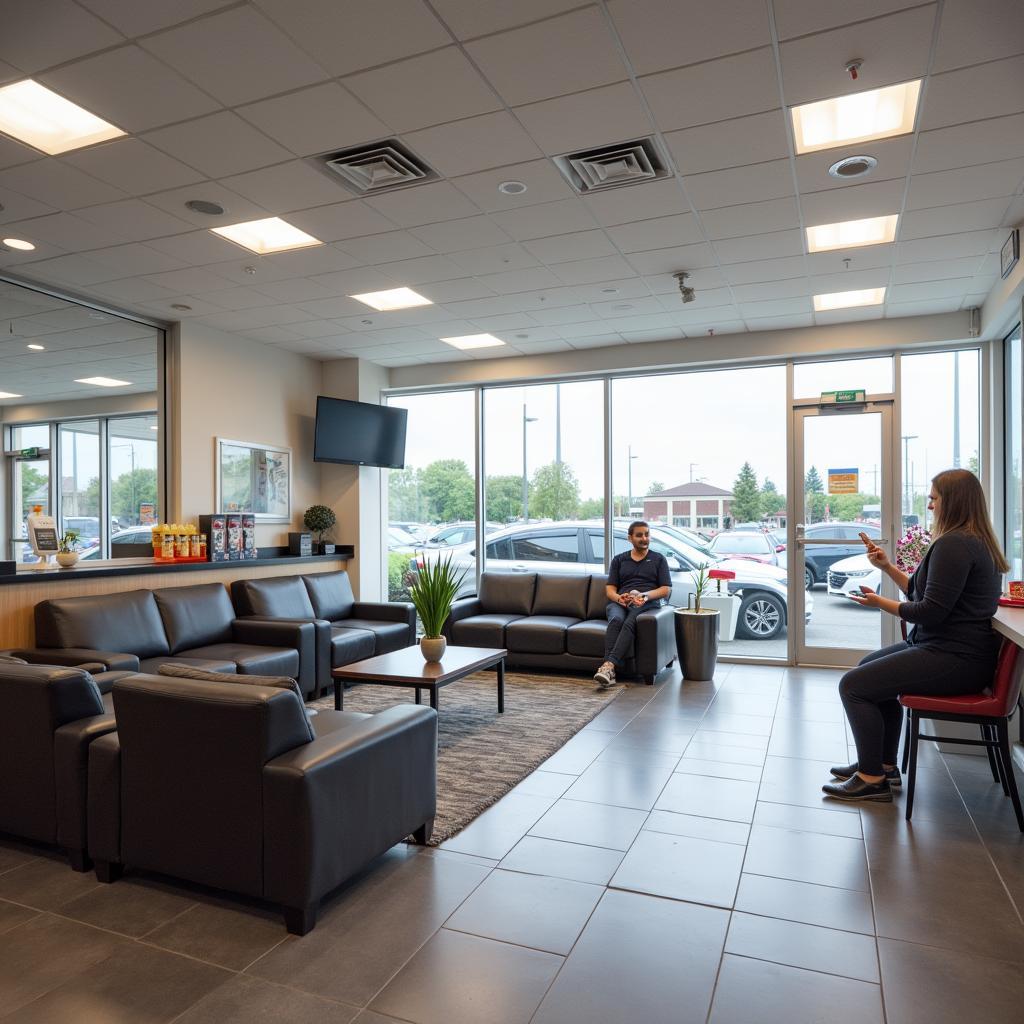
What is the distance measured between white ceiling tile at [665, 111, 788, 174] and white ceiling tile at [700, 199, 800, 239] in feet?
1.82

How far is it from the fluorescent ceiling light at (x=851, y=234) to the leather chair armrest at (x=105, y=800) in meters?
4.48

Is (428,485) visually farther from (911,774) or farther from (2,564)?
(911,774)

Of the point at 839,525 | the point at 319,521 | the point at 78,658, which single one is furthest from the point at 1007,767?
the point at 319,521

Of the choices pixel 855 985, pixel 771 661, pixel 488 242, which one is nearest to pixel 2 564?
pixel 488 242

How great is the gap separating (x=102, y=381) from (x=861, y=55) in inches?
261

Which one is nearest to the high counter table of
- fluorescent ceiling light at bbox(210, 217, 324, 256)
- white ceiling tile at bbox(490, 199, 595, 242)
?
fluorescent ceiling light at bbox(210, 217, 324, 256)

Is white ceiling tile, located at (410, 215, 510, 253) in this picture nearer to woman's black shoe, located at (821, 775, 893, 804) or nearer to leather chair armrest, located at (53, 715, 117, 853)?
leather chair armrest, located at (53, 715, 117, 853)

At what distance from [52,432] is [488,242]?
5.02m

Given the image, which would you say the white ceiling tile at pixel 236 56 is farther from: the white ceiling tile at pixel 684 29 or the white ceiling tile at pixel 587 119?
the white ceiling tile at pixel 684 29

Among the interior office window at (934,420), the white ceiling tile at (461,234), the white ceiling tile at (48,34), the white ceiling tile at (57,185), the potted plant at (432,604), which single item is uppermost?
the white ceiling tile at (461,234)

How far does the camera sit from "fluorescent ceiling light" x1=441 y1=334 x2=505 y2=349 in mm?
6988

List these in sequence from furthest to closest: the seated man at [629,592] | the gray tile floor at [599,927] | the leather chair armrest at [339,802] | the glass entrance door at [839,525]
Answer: the glass entrance door at [839,525], the seated man at [629,592], the leather chair armrest at [339,802], the gray tile floor at [599,927]

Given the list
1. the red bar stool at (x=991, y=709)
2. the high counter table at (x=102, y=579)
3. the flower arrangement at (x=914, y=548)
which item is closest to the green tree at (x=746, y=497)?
the flower arrangement at (x=914, y=548)

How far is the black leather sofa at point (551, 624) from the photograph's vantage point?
606cm
